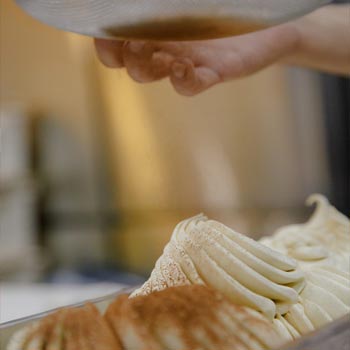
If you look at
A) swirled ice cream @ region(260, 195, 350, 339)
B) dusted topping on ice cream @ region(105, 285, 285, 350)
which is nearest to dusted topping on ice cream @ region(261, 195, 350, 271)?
swirled ice cream @ region(260, 195, 350, 339)

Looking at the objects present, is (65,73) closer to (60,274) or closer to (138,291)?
(60,274)

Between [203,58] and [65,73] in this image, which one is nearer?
[203,58]

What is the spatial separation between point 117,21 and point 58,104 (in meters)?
2.89

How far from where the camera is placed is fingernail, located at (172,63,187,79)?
706 mm

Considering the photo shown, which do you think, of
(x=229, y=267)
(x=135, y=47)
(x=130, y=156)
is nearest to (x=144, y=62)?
(x=135, y=47)

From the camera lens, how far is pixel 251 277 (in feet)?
1.73

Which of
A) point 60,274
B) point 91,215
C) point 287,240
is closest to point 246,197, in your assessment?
point 287,240

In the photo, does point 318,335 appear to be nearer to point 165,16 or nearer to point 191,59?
point 165,16

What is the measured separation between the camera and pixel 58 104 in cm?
332

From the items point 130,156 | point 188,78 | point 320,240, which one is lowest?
point 320,240

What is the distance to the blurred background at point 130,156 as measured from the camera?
0.72 meters

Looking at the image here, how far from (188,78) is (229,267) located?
0.27 metres

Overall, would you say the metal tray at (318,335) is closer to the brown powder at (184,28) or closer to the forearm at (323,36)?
the brown powder at (184,28)

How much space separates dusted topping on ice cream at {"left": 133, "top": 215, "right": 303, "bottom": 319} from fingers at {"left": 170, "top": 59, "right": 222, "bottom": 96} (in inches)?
7.9
